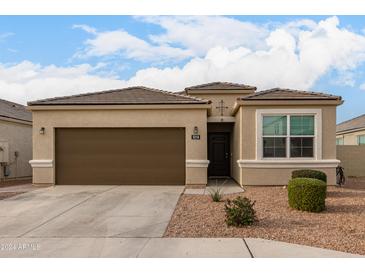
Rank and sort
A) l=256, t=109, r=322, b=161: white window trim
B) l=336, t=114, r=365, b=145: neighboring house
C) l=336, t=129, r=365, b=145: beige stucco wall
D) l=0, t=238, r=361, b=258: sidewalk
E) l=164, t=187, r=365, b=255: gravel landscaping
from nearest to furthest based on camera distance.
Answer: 1. l=0, t=238, r=361, b=258: sidewalk
2. l=164, t=187, r=365, b=255: gravel landscaping
3. l=256, t=109, r=322, b=161: white window trim
4. l=336, t=114, r=365, b=145: neighboring house
5. l=336, t=129, r=365, b=145: beige stucco wall

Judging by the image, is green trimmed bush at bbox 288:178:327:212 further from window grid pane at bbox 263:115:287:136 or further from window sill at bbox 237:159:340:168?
window grid pane at bbox 263:115:287:136

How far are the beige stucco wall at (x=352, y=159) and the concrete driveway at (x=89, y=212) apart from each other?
418 inches

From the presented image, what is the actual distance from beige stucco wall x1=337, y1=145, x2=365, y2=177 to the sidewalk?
568 inches

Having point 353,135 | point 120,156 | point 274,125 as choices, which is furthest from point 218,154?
point 353,135

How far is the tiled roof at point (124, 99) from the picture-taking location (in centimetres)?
1355

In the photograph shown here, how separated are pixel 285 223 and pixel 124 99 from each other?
8.78 m

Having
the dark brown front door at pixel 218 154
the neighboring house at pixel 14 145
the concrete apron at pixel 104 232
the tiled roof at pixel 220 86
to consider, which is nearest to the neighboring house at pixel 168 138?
the concrete apron at pixel 104 232

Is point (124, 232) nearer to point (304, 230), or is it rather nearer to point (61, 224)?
point (61, 224)

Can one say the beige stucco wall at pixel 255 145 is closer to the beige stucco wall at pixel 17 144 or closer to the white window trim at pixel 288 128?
the white window trim at pixel 288 128

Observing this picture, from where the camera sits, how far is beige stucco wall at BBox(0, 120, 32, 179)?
1715cm

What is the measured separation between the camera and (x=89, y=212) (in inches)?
345

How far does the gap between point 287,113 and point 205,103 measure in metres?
3.20

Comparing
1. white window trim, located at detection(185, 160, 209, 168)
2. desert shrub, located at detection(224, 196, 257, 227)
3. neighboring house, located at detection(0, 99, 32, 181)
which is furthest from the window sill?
neighboring house, located at detection(0, 99, 32, 181)

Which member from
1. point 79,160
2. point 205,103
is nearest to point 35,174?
point 79,160
